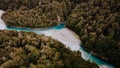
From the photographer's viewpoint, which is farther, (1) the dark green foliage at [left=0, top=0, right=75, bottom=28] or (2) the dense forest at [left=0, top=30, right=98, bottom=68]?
(1) the dark green foliage at [left=0, top=0, right=75, bottom=28]

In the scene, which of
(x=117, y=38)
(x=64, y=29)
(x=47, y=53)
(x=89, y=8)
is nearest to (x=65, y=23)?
(x=64, y=29)

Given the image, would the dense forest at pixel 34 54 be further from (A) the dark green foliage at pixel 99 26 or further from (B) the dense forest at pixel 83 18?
(B) the dense forest at pixel 83 18

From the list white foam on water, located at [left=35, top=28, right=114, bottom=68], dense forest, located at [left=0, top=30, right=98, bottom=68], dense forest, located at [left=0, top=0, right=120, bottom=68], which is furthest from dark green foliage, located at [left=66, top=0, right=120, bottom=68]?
dense forest, located at [left=0, top=30, right=98, bottom=68]

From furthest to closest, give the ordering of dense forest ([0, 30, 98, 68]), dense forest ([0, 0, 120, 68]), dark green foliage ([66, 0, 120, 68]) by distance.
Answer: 1. dense forest ([0, 0, 120, 68])
2. dark green foliage ([66, 0, 120, 68])
3. dense forest ([0, 30, 98, 68])

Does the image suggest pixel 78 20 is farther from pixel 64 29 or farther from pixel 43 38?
pixel 43 38

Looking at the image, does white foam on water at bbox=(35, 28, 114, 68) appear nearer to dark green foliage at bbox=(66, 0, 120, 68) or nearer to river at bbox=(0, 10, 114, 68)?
river at bbox=(0, 10, 114, 68)

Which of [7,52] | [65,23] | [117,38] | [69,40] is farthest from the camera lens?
[65,23]

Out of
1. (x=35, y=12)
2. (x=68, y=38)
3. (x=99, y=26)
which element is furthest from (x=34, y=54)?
(x=35, y=12)
